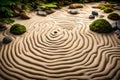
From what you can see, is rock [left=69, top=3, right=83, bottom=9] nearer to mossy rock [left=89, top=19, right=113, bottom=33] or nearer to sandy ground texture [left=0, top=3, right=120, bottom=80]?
sandy ground texture [left=0, top=3, right=120, bottom=80]

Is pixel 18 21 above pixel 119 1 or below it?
below

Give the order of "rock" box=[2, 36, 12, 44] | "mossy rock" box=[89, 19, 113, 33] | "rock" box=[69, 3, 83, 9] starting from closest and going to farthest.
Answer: "rock" box=[2, 36, 12, 44]
"mossy rock" box=[89, 19, 113, 33]
"rock" box=[69, 3, 83, 9]

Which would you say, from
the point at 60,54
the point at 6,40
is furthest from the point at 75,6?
the point at 6,40

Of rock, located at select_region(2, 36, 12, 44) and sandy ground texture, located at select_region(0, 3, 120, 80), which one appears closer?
sandy ground texture, located at select_region(0, 3, 120, 80)

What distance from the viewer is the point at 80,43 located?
7184mm

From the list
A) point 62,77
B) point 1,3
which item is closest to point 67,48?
point 62,77

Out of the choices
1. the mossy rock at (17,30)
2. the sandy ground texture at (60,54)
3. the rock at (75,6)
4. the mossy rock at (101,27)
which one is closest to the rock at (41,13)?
the sandy ground texture at (60,54)

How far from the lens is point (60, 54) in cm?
649

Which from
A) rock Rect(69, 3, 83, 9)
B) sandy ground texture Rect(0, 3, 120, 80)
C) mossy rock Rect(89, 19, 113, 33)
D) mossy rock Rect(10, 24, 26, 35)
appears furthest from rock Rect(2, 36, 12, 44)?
rock Rect(69, 3, 83, 9)

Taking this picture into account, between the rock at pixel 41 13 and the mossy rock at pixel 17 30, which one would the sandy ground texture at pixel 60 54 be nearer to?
the mossy rock at pixel 17 30

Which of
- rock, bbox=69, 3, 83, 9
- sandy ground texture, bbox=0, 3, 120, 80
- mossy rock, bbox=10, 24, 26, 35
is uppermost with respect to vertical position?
rock, bbox=69, 3, 83, 9

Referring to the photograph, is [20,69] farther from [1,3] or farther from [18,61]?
[1,3]

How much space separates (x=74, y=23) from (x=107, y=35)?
1.91 metres

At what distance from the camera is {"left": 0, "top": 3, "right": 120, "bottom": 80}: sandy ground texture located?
221 inches
